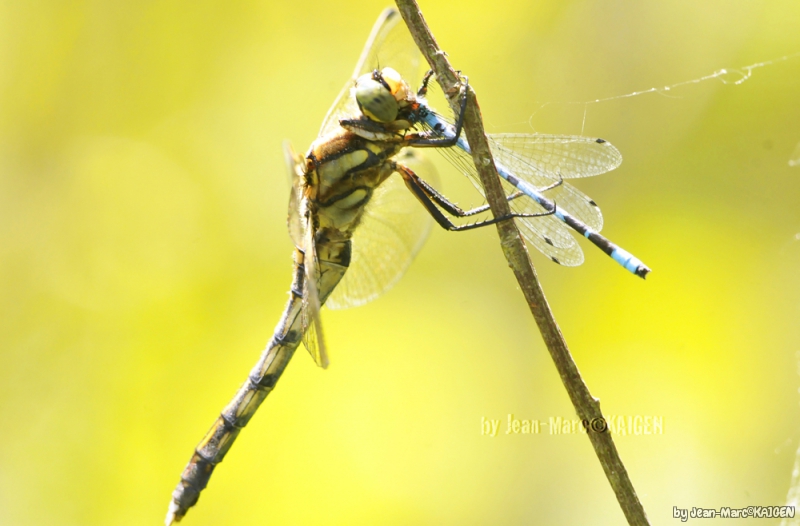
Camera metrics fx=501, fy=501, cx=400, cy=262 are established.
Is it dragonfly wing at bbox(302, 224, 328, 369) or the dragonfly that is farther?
the dragonfly

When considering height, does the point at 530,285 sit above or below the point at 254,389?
above

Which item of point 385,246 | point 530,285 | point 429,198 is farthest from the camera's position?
point 385,246

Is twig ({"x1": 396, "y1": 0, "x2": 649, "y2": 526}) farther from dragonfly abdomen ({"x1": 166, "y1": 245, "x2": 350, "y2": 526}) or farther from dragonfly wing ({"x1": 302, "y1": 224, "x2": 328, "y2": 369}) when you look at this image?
dragonfly abdomen ({"x1": 166, "y1": 245, "x2": 350, "y2": 526})

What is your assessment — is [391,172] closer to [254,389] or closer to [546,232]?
[546,232]

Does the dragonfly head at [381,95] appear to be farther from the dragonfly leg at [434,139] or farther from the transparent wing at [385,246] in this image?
the transparent wing at [385,246]

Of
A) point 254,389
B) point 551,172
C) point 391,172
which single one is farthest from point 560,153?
point 254,389

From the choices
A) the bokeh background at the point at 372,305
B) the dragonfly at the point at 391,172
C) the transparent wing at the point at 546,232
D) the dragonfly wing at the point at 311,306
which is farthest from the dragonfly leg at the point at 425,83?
the bokeh background at the point at 372,305

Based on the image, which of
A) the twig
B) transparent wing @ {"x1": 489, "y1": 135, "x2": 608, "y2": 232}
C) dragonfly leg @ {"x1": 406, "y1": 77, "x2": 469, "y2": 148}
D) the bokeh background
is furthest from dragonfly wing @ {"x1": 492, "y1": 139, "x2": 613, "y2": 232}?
the bokeh background
